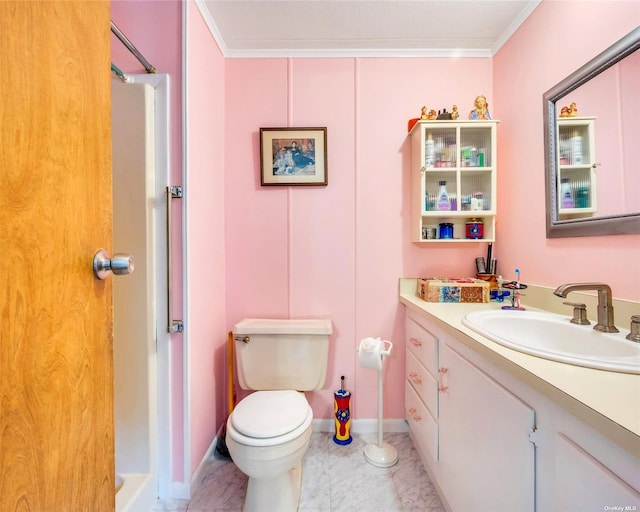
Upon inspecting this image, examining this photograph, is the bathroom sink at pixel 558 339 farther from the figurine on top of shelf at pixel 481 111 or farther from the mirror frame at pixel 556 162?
the figurine on top of shelf at pixel 481 111

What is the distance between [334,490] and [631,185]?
175cm

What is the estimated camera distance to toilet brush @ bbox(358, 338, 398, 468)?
1.46 meters

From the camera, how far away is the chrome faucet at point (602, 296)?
0.94 meters

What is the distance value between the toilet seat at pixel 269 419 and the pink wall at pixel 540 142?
50.9 inches

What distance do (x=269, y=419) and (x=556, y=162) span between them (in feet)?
5.71

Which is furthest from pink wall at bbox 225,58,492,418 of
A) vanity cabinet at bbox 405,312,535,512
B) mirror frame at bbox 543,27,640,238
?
mirror frame at bbox 543,27,640,238

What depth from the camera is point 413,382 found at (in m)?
1.58

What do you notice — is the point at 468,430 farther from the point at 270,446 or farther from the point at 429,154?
the point at 429,154

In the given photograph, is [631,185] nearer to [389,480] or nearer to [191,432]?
[389,480]

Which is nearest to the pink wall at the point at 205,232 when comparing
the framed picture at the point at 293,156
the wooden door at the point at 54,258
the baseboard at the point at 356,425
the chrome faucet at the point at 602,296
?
the framed picture at the point at 293,156

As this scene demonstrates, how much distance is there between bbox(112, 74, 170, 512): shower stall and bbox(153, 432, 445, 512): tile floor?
261 mm

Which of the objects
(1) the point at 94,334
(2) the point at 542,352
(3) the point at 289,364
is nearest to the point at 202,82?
(1) the point at 94,334

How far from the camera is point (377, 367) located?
1465mm

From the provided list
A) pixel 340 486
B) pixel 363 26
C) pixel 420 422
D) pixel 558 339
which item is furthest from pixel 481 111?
pixel 340 486
